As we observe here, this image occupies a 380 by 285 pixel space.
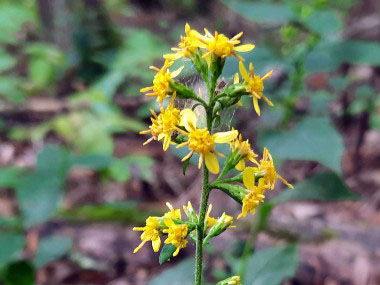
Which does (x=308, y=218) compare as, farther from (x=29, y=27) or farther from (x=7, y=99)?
(x=29, y=27)

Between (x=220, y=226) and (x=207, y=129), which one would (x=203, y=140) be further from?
(x=220, y=226)

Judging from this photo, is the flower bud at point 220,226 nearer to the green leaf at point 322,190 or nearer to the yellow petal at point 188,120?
the yellow petal at point 188,120

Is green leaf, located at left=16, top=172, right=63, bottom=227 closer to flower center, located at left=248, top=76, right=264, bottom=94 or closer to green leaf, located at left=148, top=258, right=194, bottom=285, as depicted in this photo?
green leaf, located at left=148, top=258, right=194, bottom=285

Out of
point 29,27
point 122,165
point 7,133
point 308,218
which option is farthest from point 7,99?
point 308,218

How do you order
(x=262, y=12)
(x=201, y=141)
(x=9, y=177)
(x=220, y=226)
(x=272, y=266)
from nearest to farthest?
(x=201, y=141) → (x=220, y=226) → (x=272, y=266) → (x=262, y=12) → (x=9, y=177)

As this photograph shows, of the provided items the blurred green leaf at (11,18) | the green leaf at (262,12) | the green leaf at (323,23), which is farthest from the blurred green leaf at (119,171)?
the blurred green leaf at (11,18)

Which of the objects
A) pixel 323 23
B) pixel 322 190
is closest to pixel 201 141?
pixel 322 190
